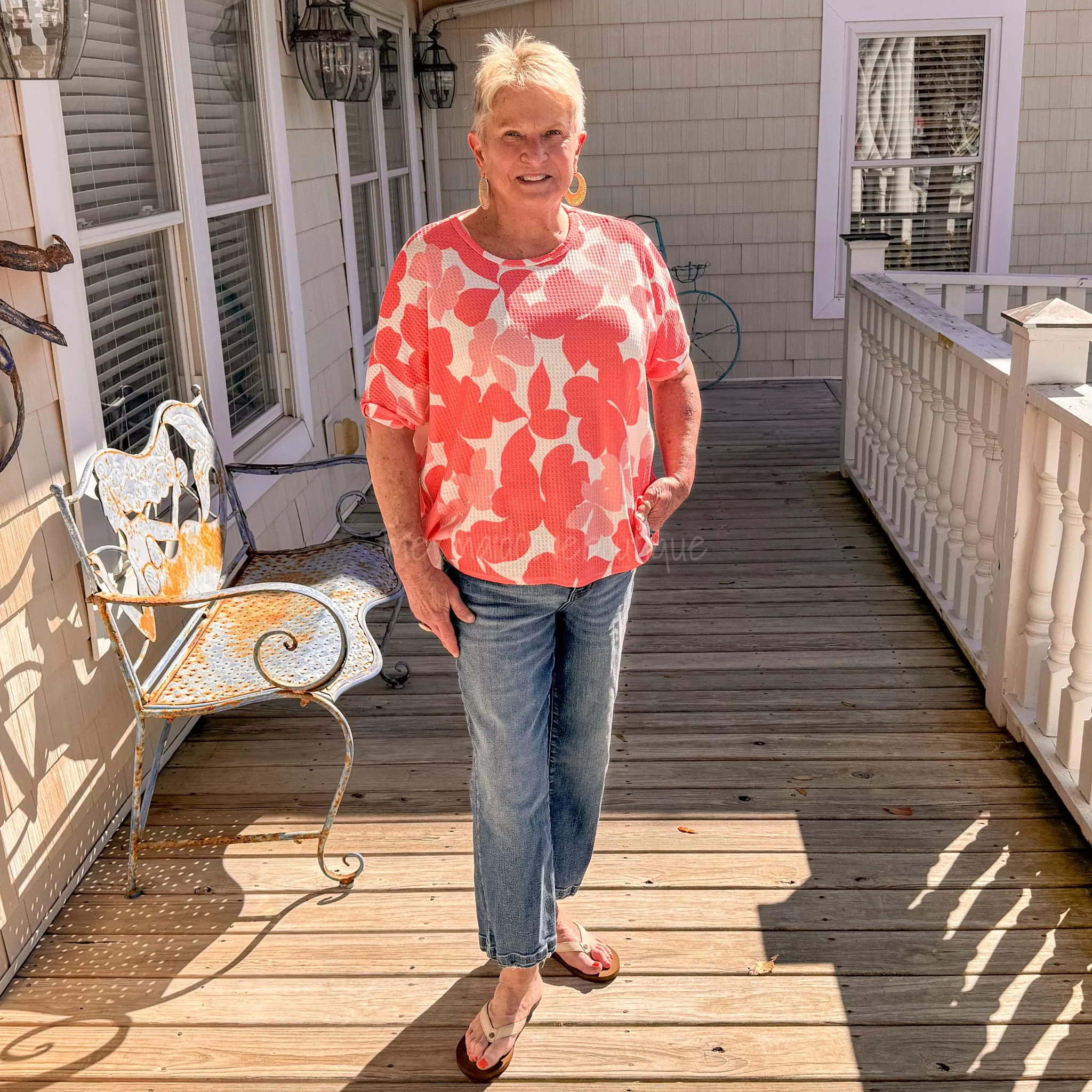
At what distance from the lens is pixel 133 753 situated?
2.78 m

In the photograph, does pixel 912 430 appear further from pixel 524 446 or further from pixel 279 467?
pixel 524 446

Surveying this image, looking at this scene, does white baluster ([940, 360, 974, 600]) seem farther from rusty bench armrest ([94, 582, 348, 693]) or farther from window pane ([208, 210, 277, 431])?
window pane ([208, 210, 277, 431])

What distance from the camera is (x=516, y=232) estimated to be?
166 cm

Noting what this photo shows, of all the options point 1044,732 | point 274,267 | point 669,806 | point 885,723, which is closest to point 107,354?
point 274,267

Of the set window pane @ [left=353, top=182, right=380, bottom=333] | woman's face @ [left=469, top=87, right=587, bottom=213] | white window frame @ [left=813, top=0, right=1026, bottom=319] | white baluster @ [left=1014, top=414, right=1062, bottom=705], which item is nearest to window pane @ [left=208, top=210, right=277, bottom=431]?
window pane @ [left=353, top=182, right=380, bottom=333]

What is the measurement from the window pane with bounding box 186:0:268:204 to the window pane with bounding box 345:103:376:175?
114cm

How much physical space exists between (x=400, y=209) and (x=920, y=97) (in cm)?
329

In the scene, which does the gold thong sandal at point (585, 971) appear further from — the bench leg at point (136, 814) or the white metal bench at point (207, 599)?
the bench leg at point (136, 814)

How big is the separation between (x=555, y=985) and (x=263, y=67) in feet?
10.4

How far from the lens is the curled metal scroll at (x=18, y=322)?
213 cm

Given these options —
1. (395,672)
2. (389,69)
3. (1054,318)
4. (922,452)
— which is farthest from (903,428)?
(389,69)

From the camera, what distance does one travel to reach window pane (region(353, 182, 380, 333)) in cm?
555

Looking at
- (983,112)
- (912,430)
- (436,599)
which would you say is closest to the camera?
(436,599)

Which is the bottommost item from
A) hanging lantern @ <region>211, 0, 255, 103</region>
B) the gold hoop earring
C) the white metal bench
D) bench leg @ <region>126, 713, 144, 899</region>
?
bench leg @ <region>126, 713, 144, 899</region>
